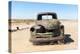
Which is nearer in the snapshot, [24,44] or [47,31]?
[24,44]

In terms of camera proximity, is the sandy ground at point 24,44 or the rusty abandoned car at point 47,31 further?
the rusty abandoned car at point 47,31

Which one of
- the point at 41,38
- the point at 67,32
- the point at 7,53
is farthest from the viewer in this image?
the point at 67,32

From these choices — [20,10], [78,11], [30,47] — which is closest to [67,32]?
[78,11]

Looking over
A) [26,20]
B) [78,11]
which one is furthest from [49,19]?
[78,11]

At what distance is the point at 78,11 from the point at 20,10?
777mm

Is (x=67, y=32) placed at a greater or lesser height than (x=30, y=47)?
greater

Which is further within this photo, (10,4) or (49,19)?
(49,19)

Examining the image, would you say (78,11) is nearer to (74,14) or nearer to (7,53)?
(74,14)

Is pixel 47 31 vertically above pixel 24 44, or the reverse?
pixel 47 31

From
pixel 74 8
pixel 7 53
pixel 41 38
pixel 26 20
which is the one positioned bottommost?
pixel 7 53

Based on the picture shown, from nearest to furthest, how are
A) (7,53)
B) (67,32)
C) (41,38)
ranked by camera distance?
(7,53) → (41,38) → (67,32)

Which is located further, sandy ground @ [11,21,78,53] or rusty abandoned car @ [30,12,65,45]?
rusty abandoned car @ [30,12,65,45]

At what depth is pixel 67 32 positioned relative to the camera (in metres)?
2.13

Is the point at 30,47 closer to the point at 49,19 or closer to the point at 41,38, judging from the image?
the point at 41,38
